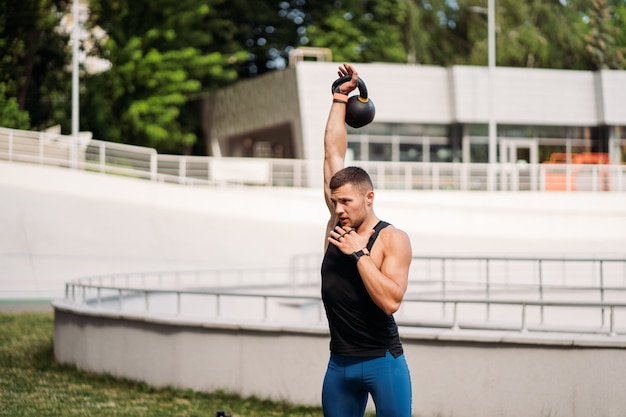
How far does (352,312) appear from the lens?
5.19 meters

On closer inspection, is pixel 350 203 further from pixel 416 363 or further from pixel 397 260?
pixel 416 363

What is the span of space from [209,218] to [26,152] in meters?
6.34

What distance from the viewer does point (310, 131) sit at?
40.3 meters

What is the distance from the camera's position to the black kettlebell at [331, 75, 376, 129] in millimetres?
5844

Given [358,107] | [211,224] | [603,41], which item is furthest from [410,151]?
[358,107]

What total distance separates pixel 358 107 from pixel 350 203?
0.92m

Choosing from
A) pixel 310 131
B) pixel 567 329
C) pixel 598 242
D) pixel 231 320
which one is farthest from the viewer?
pixel 310 131

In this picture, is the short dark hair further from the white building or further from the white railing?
the white building

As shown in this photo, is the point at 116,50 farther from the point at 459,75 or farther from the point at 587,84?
the point at 587,84

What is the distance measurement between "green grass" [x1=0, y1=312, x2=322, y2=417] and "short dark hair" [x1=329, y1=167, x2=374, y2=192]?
5.48 meters

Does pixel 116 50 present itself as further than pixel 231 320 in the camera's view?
Yes

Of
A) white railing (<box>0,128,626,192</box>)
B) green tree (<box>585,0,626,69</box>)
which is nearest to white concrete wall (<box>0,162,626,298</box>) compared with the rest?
white railing (<box>0,128,626,192</box>)

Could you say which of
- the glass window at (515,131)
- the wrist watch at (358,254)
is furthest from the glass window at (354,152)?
the wrist watch at (358,254)

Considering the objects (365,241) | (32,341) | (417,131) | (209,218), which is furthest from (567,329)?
(417,131)
